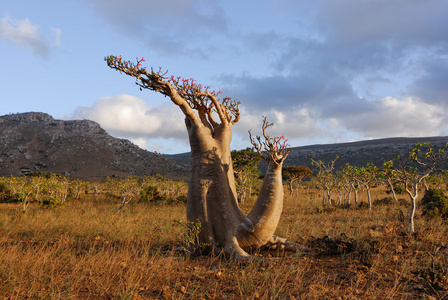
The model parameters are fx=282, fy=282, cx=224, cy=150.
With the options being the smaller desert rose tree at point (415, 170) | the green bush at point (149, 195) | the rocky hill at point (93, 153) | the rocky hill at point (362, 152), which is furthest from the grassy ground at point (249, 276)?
the rocky hill at point (93, 153)

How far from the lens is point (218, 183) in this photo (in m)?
7.45

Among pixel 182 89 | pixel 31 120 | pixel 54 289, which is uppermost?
pixel 31 120

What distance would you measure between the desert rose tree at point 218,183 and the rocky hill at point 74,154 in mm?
66721

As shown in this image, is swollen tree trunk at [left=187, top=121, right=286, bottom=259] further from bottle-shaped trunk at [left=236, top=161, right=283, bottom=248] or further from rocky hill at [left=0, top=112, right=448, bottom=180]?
rocky hill at [left=0, top=112, right=448, bottom=180]

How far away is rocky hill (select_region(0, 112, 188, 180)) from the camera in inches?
3002

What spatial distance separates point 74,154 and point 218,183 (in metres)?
90.0

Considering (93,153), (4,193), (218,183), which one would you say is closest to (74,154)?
(93,153)

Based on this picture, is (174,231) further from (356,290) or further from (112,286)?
(356,290)

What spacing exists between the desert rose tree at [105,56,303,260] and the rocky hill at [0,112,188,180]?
66721 mm

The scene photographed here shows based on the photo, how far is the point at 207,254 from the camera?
24.2 feet

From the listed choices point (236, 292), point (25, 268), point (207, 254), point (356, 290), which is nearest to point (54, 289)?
point (25, 268)

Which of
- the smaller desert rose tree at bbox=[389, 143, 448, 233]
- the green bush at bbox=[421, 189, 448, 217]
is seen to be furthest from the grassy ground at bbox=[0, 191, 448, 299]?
the green bush at bbox=[421, 189, 448, 217]

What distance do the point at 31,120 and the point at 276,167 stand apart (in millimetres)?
133104

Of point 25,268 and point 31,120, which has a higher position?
point 31,120
